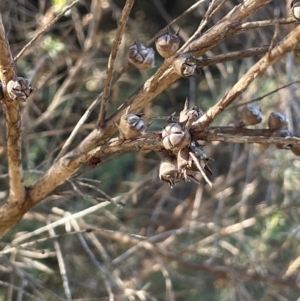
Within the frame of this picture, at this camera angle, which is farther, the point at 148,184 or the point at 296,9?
the point at 148,184

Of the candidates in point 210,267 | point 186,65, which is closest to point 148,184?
point 210,267

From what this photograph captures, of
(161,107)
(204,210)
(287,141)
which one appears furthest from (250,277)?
(287,141)

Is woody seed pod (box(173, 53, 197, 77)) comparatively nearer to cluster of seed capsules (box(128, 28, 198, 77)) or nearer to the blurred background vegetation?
cluster of seed capsules (box(128, 28, 198, 77))

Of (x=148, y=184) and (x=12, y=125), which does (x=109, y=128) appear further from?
(x=148, y=184)

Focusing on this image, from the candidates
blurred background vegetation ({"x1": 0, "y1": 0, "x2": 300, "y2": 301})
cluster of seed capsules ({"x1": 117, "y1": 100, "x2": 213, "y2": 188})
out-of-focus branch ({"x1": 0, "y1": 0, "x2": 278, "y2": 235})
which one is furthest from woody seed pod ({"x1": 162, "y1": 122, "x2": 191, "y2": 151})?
blurred background vegetation ({"x1": 0, "y1": 0, "x2": 300, "y2": 301})

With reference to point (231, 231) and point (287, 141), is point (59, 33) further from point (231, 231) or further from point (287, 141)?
point (287, 141)

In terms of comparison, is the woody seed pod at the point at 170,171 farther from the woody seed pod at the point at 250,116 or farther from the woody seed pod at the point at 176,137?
the woody seed pod at the point at 250,116
